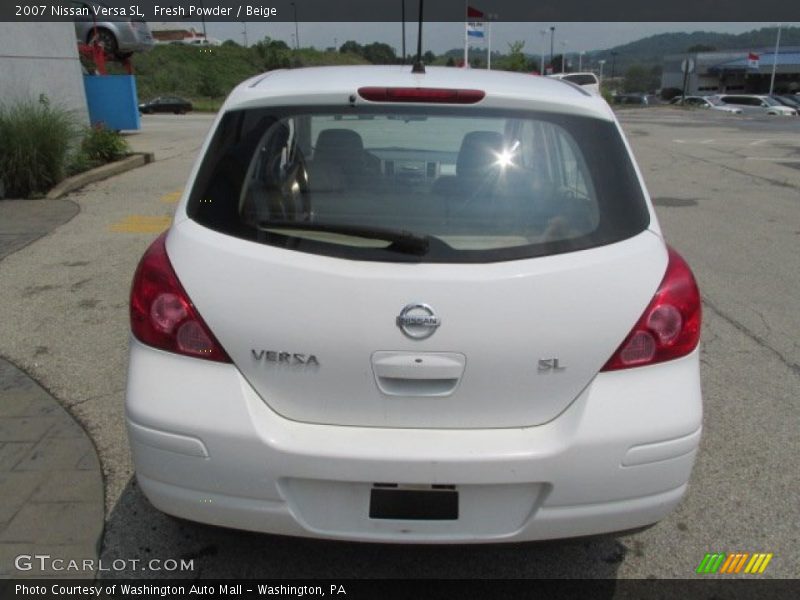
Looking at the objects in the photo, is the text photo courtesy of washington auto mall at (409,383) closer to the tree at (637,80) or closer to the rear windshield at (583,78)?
the rear windshield at (583,78)

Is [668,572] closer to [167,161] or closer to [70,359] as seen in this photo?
[70,359]

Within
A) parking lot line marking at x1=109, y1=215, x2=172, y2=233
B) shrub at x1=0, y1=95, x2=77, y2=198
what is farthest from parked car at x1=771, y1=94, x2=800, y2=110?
parking lot line marking at x1=109, y1=215, x2=172, y2=233

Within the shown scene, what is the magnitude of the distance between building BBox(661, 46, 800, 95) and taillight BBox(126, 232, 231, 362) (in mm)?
86032

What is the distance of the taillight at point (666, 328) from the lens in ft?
6.83

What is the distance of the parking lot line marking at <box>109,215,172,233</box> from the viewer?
754 centimetres

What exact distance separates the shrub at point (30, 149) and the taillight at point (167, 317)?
782 centimetres

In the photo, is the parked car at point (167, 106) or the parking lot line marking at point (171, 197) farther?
the parked car at point (167, 106)

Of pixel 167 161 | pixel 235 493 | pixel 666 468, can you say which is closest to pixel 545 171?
pixel 666 468

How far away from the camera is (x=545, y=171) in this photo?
7.75 ft

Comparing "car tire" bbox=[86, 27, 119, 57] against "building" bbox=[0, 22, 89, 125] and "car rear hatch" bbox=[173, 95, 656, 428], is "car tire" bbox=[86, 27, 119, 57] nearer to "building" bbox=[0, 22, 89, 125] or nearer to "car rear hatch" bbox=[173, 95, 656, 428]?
"building" bbox=[0, 22, 89, 125]

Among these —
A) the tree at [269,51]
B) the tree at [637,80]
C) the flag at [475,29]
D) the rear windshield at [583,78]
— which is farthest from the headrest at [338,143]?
the tree at [637,80]

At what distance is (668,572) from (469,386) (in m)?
1.17

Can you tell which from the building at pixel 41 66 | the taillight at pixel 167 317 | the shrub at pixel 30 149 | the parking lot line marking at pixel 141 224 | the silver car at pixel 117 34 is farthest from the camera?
the silver car at pixel 117 34
